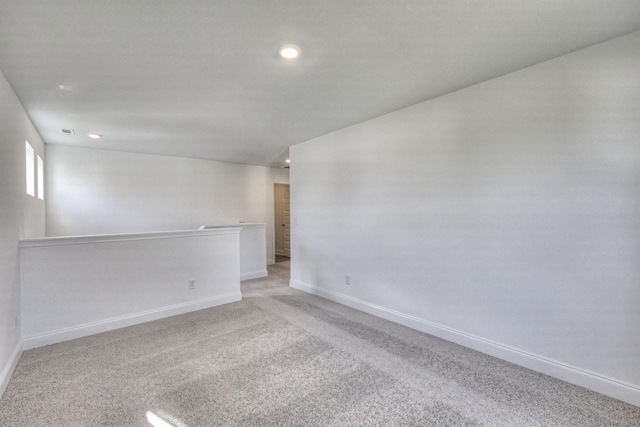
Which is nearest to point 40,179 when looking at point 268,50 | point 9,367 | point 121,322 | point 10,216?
point 10,216

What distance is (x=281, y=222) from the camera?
789 cm

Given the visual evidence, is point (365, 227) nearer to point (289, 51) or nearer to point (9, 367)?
point (289, 51)

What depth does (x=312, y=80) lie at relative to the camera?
94.1 inches

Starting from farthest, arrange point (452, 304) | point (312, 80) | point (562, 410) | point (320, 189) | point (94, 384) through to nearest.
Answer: point (320, 189) < point (452, 304) < point (312, 80) < point (94, 384) < point (562, 410)

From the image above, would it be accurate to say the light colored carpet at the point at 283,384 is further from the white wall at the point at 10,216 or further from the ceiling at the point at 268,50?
the ceiling at the point at 268,50

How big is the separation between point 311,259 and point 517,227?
272 cm

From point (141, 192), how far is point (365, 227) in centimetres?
414

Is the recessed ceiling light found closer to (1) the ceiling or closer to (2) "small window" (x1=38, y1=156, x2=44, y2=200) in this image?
(1) the ceiling

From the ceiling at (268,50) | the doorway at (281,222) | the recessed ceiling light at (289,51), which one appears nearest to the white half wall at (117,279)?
the ceiling at (268,50)

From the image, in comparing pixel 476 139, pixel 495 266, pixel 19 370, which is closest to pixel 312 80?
pixel 476 139

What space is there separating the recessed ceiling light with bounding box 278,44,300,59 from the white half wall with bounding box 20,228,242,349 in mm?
2508

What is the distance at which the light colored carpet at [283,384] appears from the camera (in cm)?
169

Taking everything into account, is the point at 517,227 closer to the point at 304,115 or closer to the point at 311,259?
the point at 304,115

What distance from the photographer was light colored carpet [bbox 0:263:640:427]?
169cm
